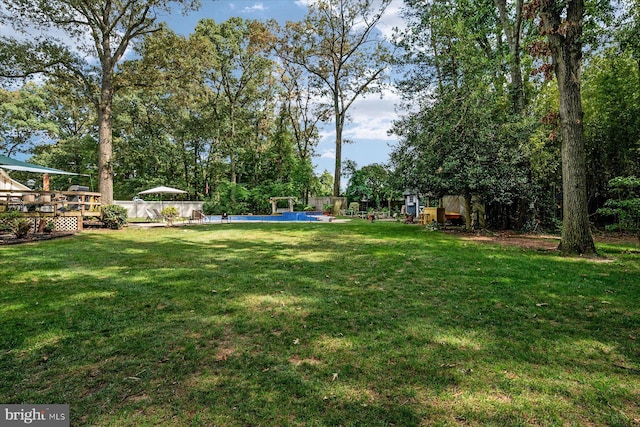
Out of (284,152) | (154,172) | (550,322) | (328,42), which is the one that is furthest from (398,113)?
(154,172)

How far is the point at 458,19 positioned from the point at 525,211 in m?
6.81

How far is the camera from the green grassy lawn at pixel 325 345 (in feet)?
5.61

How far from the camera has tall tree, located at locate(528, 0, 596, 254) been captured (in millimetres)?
6074

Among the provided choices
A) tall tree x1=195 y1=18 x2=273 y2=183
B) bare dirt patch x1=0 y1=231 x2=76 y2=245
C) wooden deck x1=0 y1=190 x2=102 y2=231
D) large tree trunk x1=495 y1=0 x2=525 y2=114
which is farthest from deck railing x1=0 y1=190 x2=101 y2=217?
large tree trunk x1=495 y1=0 x2=525 y2=114

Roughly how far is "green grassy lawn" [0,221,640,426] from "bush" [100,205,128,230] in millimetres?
6947

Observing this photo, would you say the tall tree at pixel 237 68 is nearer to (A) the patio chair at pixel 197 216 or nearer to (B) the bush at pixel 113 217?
(A) the patio chair at pixel 197 216

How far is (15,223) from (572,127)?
13467 mm

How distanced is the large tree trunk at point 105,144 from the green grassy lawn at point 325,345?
8.64 meters

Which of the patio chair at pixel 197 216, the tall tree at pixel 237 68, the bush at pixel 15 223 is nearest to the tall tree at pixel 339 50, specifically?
the tall tree at pixel 237 68

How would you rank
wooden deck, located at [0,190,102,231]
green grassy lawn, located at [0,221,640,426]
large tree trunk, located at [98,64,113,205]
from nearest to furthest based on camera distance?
green grassy lawn, located at [0,221,640,426] < wooden deck, located at [0,190,102,231] < large tree trunk, located at [98,64,113,205]

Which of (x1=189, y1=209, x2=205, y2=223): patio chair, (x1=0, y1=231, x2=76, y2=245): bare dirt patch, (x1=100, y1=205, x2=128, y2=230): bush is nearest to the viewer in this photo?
(x1=0, y1=231, x2=76, y2=245): bare dirt patch

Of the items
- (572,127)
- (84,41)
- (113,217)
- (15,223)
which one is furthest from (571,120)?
(84,41)

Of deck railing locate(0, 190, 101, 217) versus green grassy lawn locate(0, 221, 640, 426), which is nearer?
green grassy lawn locate(0, 221, 640, 426)

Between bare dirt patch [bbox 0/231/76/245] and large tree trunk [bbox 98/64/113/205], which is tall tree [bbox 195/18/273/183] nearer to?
large tree trunk [bbox 98/64/113/205]
